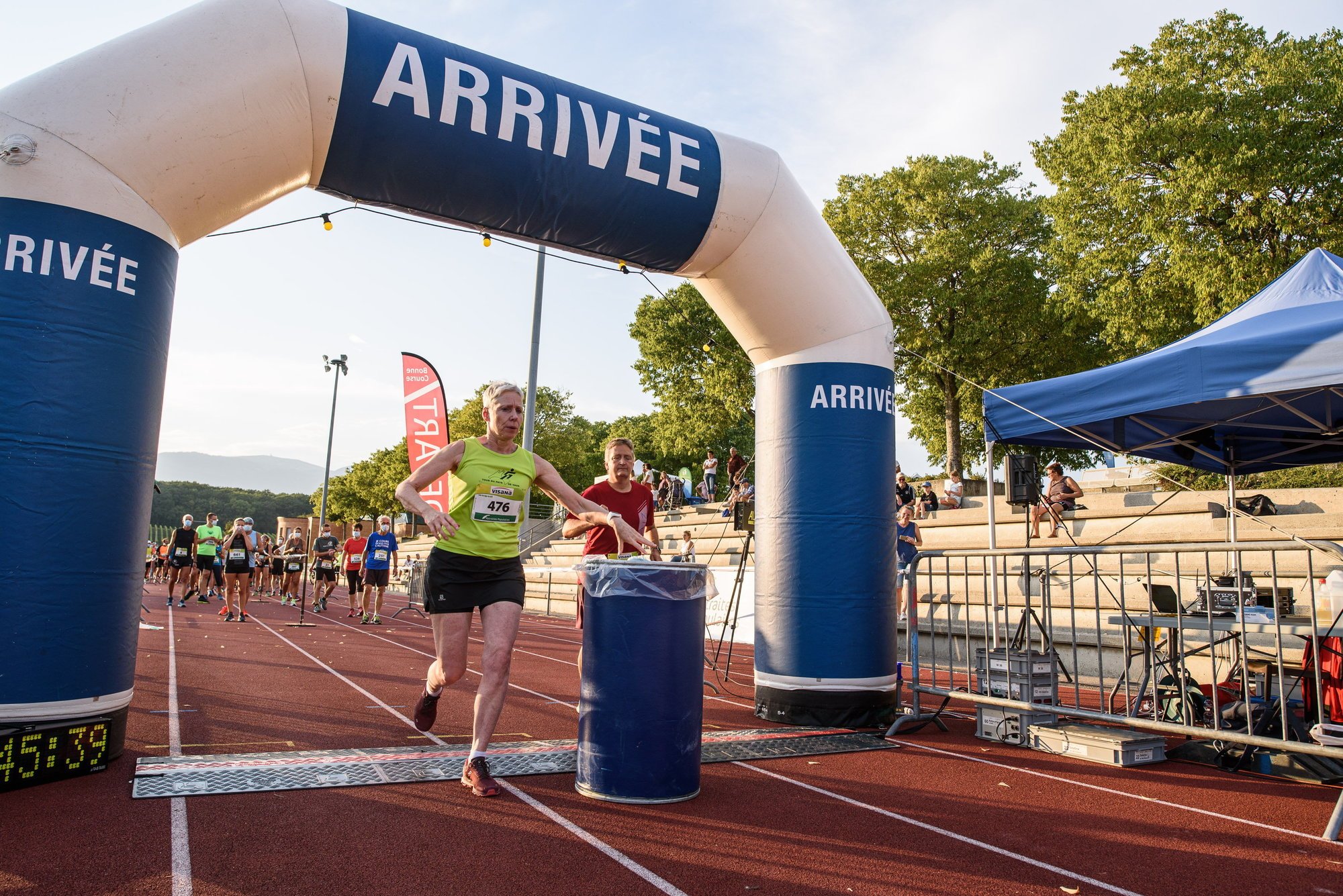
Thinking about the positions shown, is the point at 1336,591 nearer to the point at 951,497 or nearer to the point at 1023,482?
the point at 1023,482

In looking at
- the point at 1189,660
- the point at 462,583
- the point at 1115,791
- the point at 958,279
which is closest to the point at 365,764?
the point at 462,583

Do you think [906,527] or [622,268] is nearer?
[622,268]

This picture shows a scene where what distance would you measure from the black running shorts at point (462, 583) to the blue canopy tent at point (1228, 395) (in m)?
4.45

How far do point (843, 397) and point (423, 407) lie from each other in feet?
33.7

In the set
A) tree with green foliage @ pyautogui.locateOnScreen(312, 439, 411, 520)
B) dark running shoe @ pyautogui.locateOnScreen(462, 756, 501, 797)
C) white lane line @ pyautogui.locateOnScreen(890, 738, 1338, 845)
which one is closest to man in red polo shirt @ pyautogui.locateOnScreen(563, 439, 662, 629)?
dark running shoe @ pyautogui.locateOnScreen(462, 756, 501, 797)

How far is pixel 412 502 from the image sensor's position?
14.4 ft

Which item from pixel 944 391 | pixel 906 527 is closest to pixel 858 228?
pixel 944 391

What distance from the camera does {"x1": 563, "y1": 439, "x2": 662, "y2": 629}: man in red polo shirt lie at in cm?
628

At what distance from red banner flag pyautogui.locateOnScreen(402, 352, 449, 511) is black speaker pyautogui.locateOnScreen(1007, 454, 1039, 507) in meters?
9.81

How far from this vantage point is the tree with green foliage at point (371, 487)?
57.1 meters

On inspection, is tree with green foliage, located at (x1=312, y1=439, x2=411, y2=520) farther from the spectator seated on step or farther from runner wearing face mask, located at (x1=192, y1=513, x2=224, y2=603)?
the spectator seated on step

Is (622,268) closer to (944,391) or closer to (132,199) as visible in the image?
(132,199)

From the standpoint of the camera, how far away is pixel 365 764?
494 cm

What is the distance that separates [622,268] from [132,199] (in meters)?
3.60
